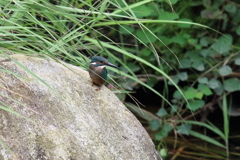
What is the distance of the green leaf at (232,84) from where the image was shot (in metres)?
3.64

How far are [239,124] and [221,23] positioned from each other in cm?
112

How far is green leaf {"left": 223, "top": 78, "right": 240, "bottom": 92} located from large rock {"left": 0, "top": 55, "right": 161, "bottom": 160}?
6.60 ft

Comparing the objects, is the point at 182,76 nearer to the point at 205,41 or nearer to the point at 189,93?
the point at 189,93

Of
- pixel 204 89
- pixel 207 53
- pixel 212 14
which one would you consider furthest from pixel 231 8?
pixel 204 89

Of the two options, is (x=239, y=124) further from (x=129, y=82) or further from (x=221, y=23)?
(x=129, y=82)

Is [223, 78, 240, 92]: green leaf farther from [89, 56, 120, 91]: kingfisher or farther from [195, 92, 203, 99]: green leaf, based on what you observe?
[89, 56, 120, 91]: kingfisher

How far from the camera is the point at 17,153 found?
1396 millimetres

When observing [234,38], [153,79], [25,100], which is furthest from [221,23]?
[25,100]

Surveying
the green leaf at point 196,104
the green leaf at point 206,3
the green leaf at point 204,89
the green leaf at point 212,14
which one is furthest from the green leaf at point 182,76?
the green leaf at point 206,3

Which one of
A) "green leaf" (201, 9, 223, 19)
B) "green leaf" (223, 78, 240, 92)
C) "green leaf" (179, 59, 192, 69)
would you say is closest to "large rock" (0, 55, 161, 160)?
"green leaf" (179, 59, 192, 69)

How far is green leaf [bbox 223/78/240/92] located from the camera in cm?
364

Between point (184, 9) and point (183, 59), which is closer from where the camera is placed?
point (183, 59)

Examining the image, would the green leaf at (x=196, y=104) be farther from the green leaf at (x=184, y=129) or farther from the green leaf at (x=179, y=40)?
the green leaf at (x=179, y=40)

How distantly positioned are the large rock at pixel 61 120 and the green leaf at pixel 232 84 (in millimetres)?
2013
